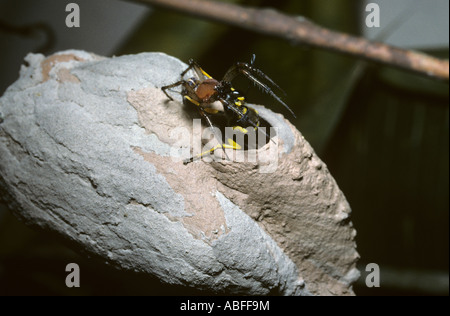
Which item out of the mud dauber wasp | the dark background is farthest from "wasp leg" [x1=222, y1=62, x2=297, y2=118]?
the dark background

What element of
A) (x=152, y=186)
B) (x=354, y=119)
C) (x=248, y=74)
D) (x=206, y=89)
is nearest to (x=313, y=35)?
(x=248, y=74)

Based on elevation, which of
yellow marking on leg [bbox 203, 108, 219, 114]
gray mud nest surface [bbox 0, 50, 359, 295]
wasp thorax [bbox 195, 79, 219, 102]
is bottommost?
gray mud nest surface [bbox 0, 50, 359, 295]

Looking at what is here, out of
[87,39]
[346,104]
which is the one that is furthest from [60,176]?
[346,104]

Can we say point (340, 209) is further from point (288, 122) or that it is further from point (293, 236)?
point (288, 122)

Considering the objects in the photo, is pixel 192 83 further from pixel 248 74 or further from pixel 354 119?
pixel 354 119

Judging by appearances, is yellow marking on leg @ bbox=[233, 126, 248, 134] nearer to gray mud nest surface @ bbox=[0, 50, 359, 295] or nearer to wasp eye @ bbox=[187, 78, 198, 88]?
gray mud nest surface @ bbox=[0, 50, 359, 295]
